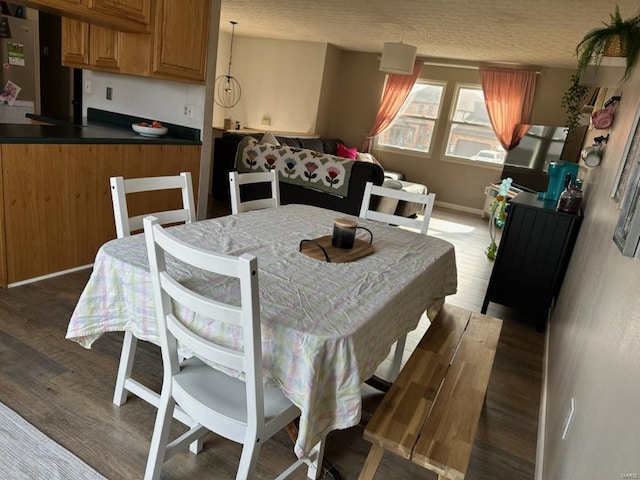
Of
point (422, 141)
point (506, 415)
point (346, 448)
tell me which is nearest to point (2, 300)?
point (346, 448)

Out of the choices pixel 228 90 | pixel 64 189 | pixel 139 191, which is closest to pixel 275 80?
pixel 228 90

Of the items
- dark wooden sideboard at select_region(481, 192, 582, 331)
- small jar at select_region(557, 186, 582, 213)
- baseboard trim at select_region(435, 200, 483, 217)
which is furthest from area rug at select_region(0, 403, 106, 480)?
baseboard trim at select_region(435, 200, 483, 217)

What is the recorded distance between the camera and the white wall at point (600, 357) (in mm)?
962

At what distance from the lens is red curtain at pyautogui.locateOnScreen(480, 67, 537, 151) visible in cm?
638

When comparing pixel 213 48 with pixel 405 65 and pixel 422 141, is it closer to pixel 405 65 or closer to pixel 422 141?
pixel 405 65

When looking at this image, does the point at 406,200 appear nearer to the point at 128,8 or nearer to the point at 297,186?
the point at 128,8

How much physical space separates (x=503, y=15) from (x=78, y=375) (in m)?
4.30

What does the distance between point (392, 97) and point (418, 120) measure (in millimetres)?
581

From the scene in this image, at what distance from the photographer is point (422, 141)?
7309 mm

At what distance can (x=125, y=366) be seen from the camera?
1776 millimetres

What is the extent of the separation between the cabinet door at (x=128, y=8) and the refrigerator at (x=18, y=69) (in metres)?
2.49

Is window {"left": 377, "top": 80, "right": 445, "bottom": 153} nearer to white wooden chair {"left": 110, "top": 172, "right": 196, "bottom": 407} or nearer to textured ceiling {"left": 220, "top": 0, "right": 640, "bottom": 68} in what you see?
textured ceiling {"left": 220, "top": 0, "right": 640, "bottom": 68}

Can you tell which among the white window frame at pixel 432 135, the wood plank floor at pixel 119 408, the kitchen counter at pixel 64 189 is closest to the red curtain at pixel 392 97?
the white window frame at pixel 432 135

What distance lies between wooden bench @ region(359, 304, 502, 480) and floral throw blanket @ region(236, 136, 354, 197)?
2.74 metres
